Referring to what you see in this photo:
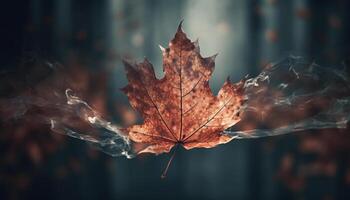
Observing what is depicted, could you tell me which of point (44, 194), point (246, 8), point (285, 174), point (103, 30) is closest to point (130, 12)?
point (103, 30)

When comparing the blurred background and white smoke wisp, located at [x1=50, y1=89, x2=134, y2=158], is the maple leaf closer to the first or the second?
white smoke wisp, located at [x1=50, y1=89, x2=134, y2=158]

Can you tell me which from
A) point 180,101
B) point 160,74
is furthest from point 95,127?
point 160,74

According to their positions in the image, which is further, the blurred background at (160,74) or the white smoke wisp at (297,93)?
the blurred background at (160,74)

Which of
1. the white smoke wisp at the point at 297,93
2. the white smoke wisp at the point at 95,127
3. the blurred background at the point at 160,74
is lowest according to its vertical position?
the white smoke wisp at the point at 95,127

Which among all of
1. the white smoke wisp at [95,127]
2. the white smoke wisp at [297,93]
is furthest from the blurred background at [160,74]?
the white smoke wisp at [297,93]

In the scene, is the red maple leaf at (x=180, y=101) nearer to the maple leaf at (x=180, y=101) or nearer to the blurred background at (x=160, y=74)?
the maple leaf at (x=180, y=101)

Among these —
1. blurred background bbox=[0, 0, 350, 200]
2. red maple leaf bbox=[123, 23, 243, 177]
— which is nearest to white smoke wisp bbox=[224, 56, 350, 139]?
red maple leaf bbox=[123, 23, 243, 177]

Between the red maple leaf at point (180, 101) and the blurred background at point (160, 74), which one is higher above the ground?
the blurred background at point (160, 74)
